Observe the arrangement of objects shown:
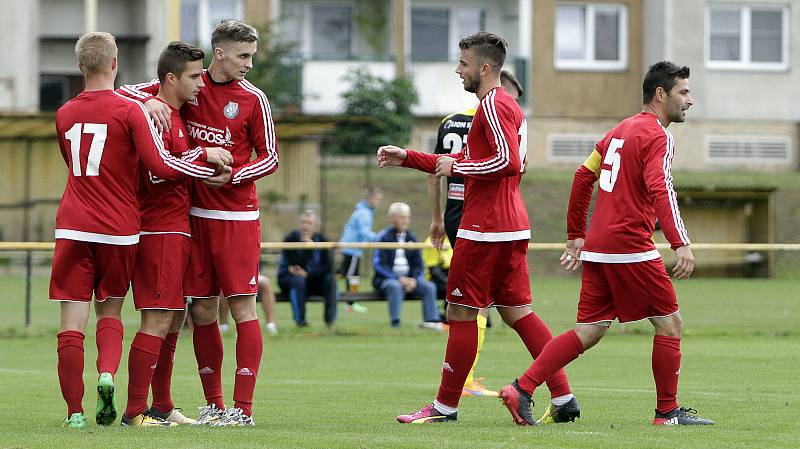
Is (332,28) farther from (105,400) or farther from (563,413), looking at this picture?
(105,400)

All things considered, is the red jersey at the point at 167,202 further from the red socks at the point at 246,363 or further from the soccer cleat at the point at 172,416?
the soccer cleat at the point at 172,416

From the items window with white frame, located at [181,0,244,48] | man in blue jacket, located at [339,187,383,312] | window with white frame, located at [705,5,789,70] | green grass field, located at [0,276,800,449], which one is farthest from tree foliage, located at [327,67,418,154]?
man in blue jacket, located at [339,187,383,312]

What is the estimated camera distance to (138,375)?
8.47 metres

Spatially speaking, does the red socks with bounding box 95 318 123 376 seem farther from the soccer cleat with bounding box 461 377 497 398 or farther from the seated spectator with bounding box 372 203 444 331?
the seated spectator with bounding box 372 203 444 331

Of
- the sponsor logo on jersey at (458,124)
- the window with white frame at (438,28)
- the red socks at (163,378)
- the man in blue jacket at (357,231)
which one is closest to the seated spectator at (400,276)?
the man in blue jacket at (357,231)

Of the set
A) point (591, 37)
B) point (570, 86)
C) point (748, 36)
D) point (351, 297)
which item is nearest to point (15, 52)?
point (570, 86)

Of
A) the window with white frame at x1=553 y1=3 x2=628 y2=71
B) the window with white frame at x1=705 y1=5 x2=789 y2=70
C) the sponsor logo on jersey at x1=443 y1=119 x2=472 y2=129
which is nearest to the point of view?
the sponsor logo on jersey at x1=443 y1=119 x2=472 y2=129

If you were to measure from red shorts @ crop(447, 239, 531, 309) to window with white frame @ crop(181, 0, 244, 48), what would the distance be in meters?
33.3

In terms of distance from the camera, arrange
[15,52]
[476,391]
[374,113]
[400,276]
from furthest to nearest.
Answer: [15,52], [374,113], [400,276], [476,391]

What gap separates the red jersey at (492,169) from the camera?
8500 millimetres

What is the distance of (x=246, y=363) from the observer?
8.52 metres

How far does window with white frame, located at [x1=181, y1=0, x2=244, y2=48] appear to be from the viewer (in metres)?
41.3

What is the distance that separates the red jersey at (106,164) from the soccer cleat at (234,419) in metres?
1.15

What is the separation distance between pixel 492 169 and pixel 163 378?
7.91ft
